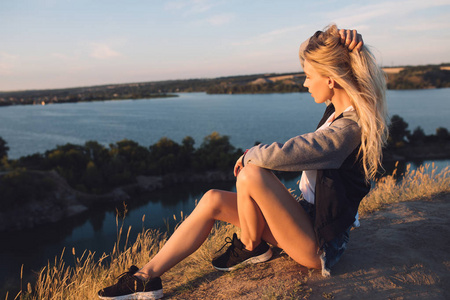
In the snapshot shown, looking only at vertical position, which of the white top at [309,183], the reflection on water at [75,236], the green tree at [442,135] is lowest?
the reflection on water at [75,236]

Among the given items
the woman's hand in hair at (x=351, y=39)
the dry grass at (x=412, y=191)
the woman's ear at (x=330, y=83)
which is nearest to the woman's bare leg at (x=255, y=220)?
the woman's ear at (x=330, y=83)

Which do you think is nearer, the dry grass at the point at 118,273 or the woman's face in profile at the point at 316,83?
the woman's face in profile at the point at 316,83

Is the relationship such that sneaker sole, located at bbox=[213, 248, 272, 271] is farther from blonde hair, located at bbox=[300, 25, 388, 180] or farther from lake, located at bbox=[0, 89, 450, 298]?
lake, located at bbox=[0, 89, 450, 298]

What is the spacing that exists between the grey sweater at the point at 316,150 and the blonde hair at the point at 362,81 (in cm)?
7

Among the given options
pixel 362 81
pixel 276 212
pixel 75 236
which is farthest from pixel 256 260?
pixel 75 236

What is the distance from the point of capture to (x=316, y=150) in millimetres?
1711

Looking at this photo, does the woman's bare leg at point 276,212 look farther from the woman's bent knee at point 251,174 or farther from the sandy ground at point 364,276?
the sandy ground at point 364,276

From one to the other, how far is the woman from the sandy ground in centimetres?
14

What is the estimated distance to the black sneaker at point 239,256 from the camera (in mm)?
2258

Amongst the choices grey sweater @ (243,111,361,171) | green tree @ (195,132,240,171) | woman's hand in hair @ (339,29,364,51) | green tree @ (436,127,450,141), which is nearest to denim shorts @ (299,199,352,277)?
grey sweater @ (243,111,361,171)

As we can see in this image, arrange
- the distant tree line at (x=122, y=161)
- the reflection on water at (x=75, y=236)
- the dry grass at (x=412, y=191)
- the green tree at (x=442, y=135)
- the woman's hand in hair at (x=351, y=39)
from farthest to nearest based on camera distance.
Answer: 1. the green tree at (x=442, y=135)
2. the distant tree line at (x=122, y=161)
3. the reflection on water at (x=75, y=236)
4. the dry grass at (x=412, y=191)
5. the woman's hand in hair at (x=351, y=39)

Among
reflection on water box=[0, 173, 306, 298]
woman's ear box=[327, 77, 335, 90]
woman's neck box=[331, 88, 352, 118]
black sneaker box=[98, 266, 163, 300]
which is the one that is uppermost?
woman's ear box=[327, 77, 335, 90]

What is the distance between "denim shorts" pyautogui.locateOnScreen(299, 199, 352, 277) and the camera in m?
1.97

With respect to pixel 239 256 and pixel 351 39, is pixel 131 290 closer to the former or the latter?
pixel 239 256
